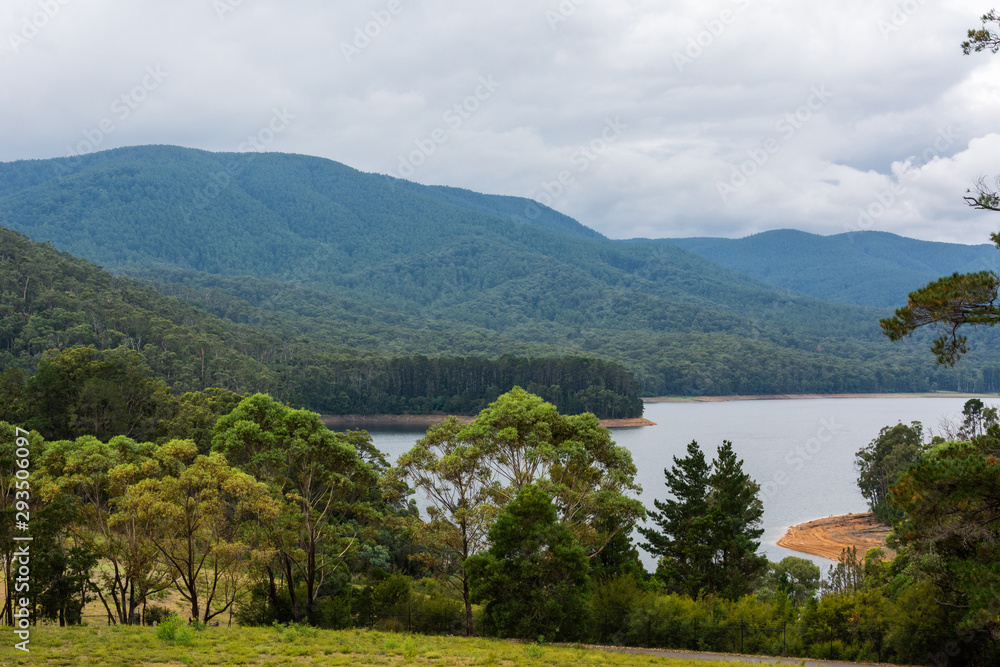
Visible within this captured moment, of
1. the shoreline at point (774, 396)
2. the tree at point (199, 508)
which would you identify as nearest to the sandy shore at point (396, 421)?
the shoreline at point (774, 396)

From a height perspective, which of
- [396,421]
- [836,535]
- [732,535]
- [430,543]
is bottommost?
[836,535]

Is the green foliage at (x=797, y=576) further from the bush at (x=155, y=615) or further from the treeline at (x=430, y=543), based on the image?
the bush at (x=155, y=615)

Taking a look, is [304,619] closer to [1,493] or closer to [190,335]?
[1,493]

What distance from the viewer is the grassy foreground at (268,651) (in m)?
13.0

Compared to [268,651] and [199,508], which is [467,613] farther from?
[268,651]

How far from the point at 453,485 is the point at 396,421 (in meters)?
104

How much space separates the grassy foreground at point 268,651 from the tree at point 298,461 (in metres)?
5.45

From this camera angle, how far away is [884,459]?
59656 millimetres

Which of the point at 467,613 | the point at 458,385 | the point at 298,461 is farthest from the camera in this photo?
the point at 458,385

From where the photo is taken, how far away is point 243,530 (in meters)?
21.7

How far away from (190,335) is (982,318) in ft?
343

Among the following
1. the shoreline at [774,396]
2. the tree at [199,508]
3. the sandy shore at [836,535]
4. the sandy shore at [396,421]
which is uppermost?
the tree at [199,508]

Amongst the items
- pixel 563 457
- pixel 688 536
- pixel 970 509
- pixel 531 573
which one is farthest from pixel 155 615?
pixel 970 509

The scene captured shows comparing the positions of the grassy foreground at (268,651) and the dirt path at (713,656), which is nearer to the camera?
the grassy foreground at (268,651)
